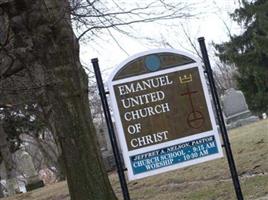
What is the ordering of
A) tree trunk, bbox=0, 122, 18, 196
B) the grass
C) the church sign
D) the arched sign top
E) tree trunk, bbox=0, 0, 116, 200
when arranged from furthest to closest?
tree trunk, bbox=0, 122, 18, 196 → the grass → tree trunk, bbox=0, 0, 116, 200 → the arched sign top → the church sign

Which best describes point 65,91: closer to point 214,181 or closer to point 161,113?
point 161,113

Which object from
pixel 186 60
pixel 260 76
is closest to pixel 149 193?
pixel 186 60

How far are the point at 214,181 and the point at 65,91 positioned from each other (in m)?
4.16

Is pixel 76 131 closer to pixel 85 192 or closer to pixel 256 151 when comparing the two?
pixel 85 192

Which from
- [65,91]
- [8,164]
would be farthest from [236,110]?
A: [65,91]

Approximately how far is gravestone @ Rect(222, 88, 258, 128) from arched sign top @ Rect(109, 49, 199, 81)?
24.8 meters

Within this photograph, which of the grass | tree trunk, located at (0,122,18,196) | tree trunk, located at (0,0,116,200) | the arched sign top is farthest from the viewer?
tree trunk, located at (0,122,18,196)

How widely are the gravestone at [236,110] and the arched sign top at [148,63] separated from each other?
81.3ft

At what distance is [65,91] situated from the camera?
9.49 metres

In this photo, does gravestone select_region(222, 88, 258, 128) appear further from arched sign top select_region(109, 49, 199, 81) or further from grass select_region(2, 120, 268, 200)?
arched sign top select_region(109, 49, 199, 81)

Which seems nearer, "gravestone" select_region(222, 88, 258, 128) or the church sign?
the church sign

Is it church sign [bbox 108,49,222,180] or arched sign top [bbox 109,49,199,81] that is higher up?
arched sign top [bbox 109,49,199,81]

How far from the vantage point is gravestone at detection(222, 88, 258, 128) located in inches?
1247

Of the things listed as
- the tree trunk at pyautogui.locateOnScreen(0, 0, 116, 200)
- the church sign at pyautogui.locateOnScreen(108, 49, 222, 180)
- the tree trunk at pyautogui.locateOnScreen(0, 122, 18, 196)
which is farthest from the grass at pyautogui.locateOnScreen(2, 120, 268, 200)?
the tree trunk at pyautogui.locateOnScreen(0, 122, 18, 196)
